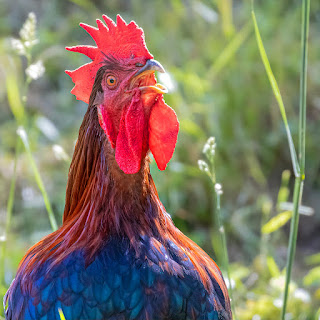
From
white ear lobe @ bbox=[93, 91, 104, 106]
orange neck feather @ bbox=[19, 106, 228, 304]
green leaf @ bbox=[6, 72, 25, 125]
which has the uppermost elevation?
green leaf @ bbox=[6, 72, 25, 125]

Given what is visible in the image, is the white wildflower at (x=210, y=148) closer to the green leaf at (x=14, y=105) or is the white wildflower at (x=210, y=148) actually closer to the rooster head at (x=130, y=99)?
the rooster head at (x=130, y=99)

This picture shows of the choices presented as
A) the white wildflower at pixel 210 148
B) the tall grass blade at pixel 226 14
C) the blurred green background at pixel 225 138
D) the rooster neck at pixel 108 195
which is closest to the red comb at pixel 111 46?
the rooster neck at pixel 108 195

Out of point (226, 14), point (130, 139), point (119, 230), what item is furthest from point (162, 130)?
point (226, 14)

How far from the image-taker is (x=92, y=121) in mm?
1585

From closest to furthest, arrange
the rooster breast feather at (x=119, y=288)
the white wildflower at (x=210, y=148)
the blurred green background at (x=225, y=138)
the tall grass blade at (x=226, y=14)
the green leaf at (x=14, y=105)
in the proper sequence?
1. the rooster breast feather at (x=119, y=288)
2. the white wildflower at (x=210, y=148)
3. the green leaf at (x=14, y=105)
4. the blurred green background at (x=225, y=138)
5. the tall grass blade at (x=226, y=14)

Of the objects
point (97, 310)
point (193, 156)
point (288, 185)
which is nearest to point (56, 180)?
point (193, 156)

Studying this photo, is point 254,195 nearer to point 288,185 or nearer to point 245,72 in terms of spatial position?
point 288,185

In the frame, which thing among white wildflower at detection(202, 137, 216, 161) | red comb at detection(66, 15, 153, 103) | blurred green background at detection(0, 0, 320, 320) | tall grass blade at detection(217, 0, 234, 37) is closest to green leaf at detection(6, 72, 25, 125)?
blurred green background at detection(0, 0, 320, 320)

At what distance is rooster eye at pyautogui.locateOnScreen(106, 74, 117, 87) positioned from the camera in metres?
1.56

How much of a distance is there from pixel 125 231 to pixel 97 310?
0.24 metres

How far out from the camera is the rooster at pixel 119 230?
1491 mm

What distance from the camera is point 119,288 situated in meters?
1.48

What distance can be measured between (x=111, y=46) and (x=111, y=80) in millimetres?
110

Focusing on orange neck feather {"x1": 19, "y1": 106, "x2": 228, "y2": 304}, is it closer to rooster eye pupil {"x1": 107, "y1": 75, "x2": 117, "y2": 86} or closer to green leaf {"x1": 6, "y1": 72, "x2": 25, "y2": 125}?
rooster eye pupil {"x1": 107, "y1": 75, "x2": 117, "y2": 86}
